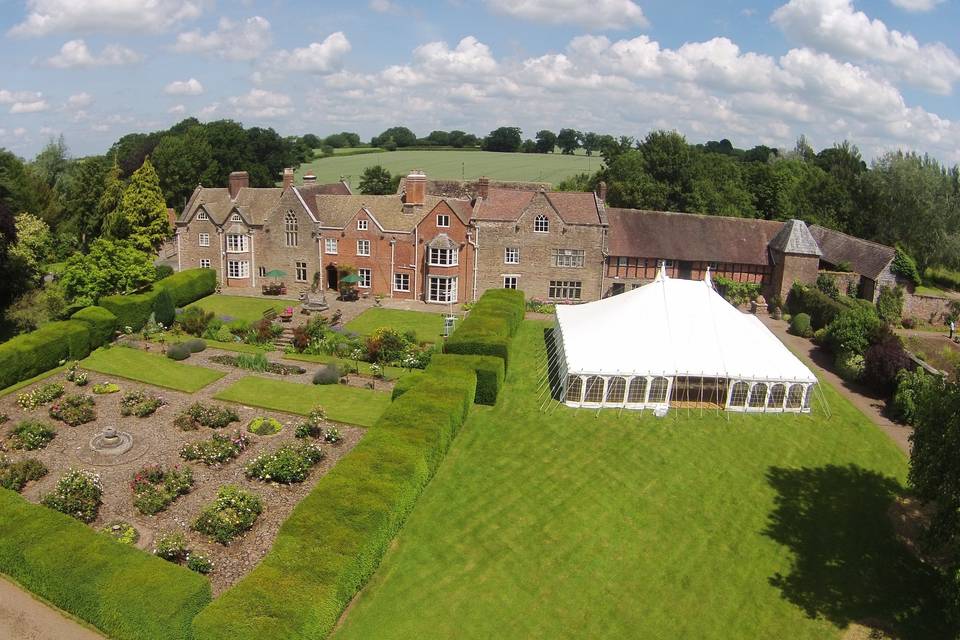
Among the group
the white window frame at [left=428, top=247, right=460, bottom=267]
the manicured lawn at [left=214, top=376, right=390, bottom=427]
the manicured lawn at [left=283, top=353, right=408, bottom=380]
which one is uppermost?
the white window frame at [left=428, top=247, right=460, bottom=267]

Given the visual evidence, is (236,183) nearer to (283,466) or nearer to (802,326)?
(283,466)

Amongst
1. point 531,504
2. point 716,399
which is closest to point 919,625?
point 531,504

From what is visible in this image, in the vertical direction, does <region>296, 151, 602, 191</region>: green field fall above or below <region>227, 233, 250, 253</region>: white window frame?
above

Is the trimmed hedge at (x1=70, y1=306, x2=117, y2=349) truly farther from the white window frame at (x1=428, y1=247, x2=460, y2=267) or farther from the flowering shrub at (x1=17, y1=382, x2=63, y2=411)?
the white window frame at (x1=428, y1=247, x2=460, y2=267)

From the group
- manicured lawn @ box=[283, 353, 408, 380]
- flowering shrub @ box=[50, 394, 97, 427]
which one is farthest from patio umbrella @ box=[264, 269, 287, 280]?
flowering shrub @ box=[50, 394, 97, 427]

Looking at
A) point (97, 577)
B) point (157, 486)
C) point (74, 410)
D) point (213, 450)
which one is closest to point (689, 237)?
point (213, 450)

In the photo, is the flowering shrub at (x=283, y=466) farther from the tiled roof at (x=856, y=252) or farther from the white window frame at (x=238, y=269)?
the tiled roof at (x=856, y=252)
